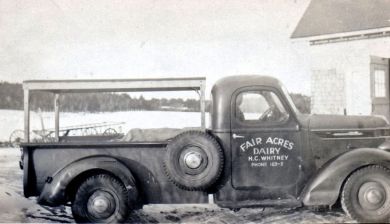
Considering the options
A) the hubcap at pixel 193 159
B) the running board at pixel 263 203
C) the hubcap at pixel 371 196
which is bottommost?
the running board at pixel 263 203

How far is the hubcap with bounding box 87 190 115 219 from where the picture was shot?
379cm

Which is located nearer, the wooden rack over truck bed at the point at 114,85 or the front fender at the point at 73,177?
the front fender at the point at 73,177

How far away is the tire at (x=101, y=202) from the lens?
3791 mm

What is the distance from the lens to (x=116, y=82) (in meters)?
4.04

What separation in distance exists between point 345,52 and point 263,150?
284cm

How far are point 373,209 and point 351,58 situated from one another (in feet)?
9.29

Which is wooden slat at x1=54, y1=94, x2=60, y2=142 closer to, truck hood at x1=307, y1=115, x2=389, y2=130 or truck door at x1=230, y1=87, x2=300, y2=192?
truck door at x1=230, y1=87, x2=300, y2=192

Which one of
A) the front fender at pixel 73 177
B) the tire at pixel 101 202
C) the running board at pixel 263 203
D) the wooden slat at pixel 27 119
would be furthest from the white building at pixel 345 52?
the wooden slat at pixel 27 119

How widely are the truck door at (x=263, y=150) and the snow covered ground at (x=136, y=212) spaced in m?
0.47

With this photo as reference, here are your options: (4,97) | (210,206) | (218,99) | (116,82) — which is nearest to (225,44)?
(218,99)

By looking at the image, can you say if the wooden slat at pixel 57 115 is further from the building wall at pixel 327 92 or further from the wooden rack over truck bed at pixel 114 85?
the building wall at pixel 327 92

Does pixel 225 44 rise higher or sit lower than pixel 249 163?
higher

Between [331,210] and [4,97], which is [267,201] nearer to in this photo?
[331,210]

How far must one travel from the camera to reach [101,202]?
3.78 m
